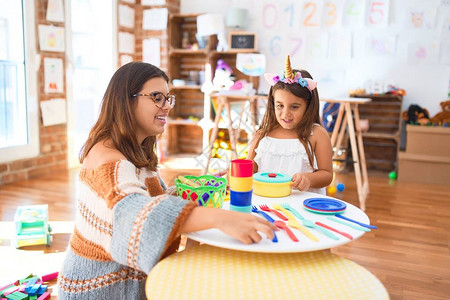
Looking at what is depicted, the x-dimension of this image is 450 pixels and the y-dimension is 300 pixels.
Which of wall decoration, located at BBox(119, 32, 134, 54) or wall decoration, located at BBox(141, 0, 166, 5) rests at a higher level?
wall decoration, located at BBox(141, 0, 166, 5)

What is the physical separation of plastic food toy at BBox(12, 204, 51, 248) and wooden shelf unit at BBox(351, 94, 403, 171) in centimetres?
324

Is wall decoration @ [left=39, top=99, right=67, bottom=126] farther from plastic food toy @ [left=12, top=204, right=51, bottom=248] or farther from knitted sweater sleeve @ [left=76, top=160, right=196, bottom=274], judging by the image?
knitted sweater sleeve @ [left=76, top=160, right=196, bottom=274]

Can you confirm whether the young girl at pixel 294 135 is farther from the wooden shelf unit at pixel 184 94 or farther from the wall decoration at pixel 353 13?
the wooden shelf unit at pixel 184 94

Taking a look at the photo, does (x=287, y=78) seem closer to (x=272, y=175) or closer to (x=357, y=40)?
(x=272, y=175)

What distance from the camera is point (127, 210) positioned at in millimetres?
914

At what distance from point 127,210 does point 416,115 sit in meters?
3.98

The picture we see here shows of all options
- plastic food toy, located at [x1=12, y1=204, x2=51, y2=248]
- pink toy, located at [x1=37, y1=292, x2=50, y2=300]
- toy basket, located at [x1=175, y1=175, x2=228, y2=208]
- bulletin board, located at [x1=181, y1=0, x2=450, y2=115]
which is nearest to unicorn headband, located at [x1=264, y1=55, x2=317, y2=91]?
toy basket, located at [x1=175, y1=175, x2=228, y2=208]

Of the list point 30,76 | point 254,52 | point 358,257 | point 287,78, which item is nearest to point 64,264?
point 287,78

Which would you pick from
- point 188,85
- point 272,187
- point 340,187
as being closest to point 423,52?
point 340,187

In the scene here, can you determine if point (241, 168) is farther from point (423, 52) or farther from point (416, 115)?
point (423, 52)

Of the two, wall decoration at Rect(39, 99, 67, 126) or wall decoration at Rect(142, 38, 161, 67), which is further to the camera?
wall decoration at Rect(142, 38, 161, 67)

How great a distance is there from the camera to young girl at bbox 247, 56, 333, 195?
1.75 metres

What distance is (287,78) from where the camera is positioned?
1.70 m

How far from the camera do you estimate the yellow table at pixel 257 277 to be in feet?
2.72
